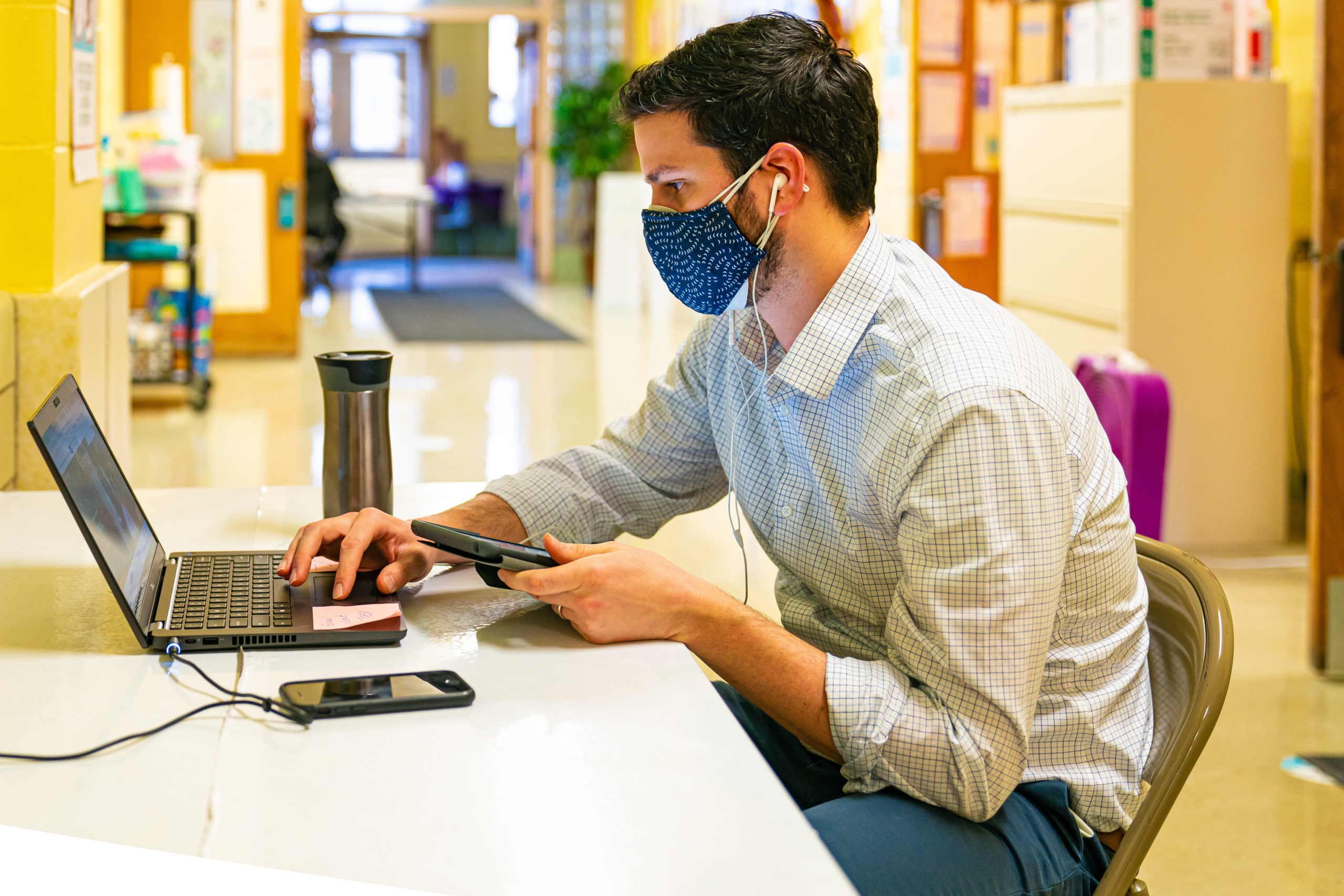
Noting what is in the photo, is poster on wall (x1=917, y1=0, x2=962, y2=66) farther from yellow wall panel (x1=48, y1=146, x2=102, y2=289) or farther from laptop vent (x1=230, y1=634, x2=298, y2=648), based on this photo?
laptop vent (x1=230, y1=634, x2=298, y2=648)

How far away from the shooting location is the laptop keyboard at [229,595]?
1.25 m

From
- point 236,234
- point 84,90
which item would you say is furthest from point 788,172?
point 236,234

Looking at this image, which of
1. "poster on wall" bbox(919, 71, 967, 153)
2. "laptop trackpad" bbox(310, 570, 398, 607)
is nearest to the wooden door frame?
"laptop trackpad" bbox(310, 570, 398, 607)

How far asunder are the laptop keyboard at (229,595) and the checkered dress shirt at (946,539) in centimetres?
52

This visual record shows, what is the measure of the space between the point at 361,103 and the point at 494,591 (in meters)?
15.0

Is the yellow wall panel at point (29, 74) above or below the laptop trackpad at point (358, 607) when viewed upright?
above

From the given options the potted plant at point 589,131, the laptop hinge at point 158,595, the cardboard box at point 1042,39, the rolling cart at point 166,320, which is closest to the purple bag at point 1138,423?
the cardboard box at point 1042,39

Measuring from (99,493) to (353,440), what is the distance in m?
0.41

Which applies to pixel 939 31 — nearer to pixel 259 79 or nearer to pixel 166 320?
pixel 259 79

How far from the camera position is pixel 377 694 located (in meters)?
1.09

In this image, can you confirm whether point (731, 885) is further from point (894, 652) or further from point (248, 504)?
point (248, 504)

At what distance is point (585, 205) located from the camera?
38.9ft

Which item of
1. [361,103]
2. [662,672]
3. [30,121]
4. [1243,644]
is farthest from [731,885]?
[361,103]

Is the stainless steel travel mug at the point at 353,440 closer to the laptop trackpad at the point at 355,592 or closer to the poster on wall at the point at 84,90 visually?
the laptop trackpad at the point at 355,592
